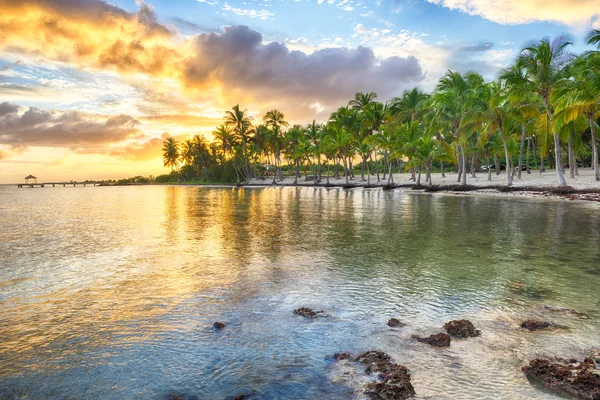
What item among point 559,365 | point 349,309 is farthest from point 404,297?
point 559,365

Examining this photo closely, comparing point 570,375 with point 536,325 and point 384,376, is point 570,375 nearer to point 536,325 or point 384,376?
point 536,325

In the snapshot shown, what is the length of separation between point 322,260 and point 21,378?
771 cm

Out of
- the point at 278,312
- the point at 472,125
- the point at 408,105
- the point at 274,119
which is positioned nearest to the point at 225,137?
the point at 274,119

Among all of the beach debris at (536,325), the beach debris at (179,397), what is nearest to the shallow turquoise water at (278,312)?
the beach debris at (179,397)

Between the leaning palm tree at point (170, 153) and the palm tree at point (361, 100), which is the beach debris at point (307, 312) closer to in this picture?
the palm tree at point (361, 100)

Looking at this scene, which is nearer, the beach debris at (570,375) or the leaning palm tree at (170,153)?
the beach debris at (570,375)

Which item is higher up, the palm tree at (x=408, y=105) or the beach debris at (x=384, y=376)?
the palm tree at (x=408, y=105)

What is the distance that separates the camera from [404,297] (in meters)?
7.45

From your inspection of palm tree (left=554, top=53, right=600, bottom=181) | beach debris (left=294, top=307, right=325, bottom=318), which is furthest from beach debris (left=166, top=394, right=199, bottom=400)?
palm tree (left=554, top=53, right=600, bottom=181)

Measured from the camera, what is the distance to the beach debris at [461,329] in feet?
18.5

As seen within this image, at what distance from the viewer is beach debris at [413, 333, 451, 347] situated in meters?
5.33

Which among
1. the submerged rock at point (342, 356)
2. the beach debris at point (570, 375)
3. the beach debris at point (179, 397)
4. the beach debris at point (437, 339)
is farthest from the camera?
the beach debris at point (437, 339)

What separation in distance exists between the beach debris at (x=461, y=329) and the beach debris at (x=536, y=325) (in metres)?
0.85

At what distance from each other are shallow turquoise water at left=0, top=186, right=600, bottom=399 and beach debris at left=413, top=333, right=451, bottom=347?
0.50 feet
